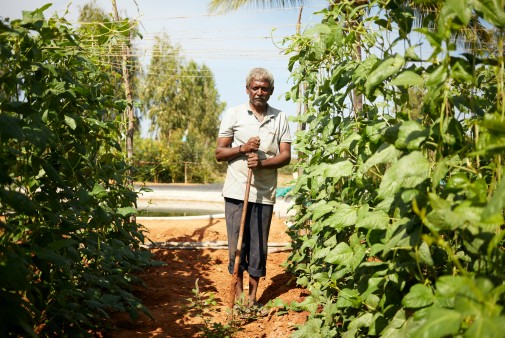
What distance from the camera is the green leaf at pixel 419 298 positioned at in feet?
4.46

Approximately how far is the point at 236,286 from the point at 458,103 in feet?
8.41

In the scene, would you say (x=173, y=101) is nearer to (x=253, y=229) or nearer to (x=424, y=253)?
(x=253, y=229)

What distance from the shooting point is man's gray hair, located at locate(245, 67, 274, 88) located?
3.60 m

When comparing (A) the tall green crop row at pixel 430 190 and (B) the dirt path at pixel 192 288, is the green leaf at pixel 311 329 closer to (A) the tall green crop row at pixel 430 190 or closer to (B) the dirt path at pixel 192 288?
(A) the tall green crop row at pixel 430 190

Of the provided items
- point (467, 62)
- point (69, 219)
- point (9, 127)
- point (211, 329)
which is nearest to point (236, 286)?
point (211, 329)

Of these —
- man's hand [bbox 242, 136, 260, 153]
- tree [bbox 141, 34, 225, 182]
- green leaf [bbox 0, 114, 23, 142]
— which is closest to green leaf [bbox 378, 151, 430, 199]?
green leaf [bbox 0, 114, 23, 142]

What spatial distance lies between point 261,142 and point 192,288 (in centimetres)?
155

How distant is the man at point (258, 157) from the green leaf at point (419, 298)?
2242 mm

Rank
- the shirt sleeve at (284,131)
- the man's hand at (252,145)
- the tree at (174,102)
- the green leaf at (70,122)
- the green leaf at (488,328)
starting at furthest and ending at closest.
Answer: the tree at (174,102) < the shirt sleeve at (284,131) < the man's hand at (252,145) < the green leaf at (70,122) < the green leaf at (488,328)

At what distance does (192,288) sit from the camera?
432 centimetres

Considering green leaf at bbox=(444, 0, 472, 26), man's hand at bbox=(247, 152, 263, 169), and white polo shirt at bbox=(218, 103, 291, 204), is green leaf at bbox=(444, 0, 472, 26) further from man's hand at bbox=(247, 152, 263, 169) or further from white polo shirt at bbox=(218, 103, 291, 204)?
white polo shirt at bbox=(218, 103, 291, 204)

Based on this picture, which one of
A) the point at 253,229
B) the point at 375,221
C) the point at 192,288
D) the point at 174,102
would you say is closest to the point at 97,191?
the point at 253,229

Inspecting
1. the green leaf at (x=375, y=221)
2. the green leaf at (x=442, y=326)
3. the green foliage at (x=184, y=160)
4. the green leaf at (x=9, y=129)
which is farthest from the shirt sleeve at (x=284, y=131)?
the green foliage at (x=184, y=160)

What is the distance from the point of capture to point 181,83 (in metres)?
36.0
